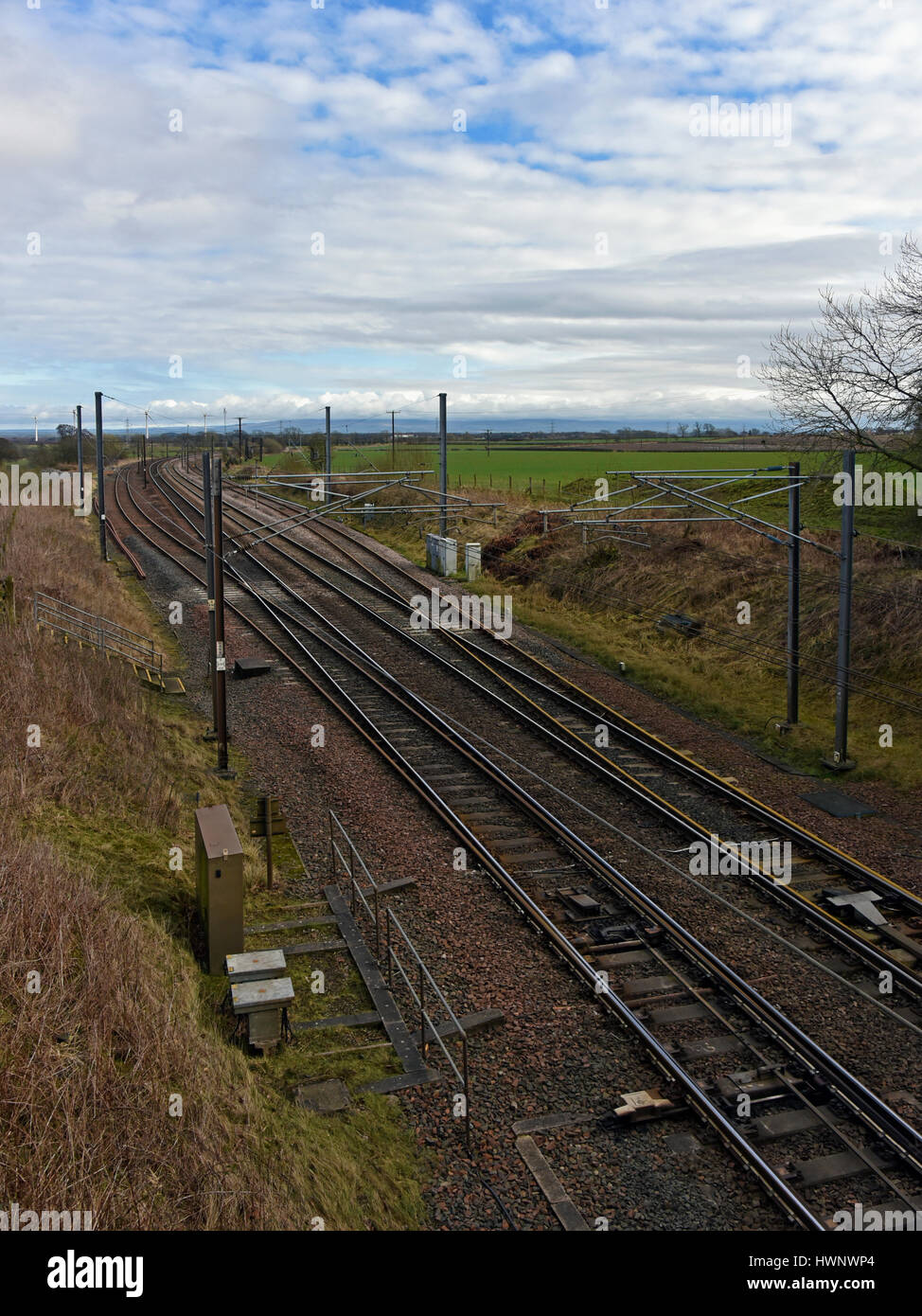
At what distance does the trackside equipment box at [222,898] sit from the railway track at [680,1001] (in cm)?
340

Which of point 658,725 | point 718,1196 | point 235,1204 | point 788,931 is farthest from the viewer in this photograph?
point 658,725

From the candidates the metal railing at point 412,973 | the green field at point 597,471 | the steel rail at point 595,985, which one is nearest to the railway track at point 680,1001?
the steel rail at point 595,985

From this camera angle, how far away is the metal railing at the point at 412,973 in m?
8.58

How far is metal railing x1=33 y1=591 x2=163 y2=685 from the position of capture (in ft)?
75.1

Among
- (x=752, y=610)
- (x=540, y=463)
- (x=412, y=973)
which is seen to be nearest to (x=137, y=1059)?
(x=412, y=973)

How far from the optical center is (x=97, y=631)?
75.3 feet

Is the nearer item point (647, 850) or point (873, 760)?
point (647, 850)

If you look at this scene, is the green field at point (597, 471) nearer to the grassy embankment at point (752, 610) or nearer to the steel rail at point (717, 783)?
the grassy embankment at point (752, 610)

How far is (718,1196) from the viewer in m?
7.61

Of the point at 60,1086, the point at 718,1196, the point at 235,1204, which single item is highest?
the point at 60,1086

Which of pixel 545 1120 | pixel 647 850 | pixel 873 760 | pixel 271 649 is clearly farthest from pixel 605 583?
pixel 545 1120

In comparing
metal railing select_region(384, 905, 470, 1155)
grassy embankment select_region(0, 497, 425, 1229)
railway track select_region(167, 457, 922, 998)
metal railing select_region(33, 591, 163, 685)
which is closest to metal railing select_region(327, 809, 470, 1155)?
metal railing select_region(384, 905, 470, 1155)
